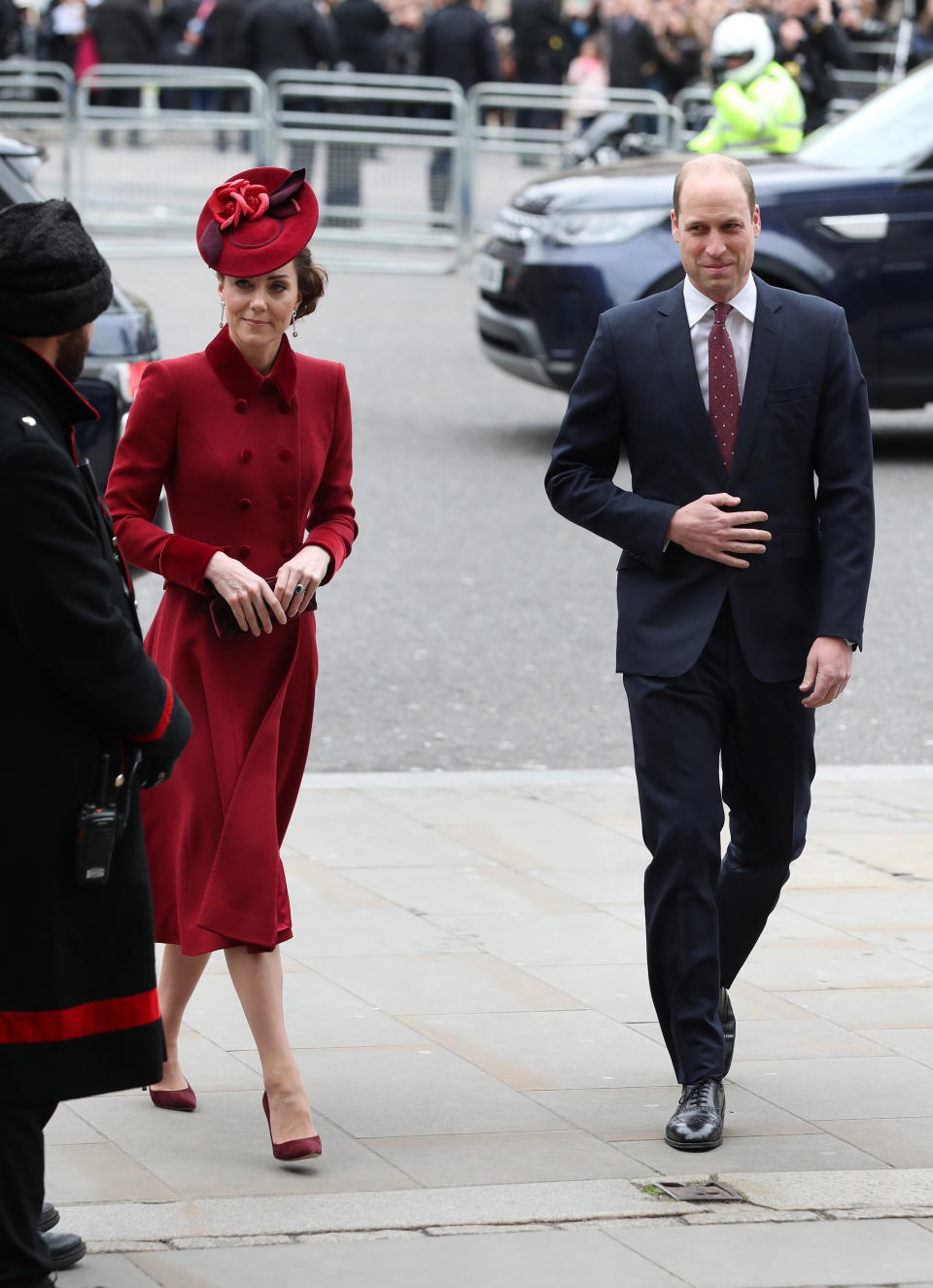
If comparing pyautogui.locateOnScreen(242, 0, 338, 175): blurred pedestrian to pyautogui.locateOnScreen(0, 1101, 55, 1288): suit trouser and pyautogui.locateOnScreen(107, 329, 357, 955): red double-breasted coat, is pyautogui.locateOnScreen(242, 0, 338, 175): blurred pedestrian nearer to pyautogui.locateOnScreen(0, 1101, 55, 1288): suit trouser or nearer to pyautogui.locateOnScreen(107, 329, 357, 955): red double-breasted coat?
pyautogui.locateOnScreen(107, 329, 357, 955): red double-breasted coat

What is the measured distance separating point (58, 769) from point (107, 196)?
1680 cm

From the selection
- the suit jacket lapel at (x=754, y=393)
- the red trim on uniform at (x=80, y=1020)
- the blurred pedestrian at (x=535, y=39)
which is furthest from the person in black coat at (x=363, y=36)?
the red trim on uniform at (x=80, y=1020)

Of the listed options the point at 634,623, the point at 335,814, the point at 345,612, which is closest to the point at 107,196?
the point at 345,612

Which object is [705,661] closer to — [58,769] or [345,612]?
[58,769]

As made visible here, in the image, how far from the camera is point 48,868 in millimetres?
3291

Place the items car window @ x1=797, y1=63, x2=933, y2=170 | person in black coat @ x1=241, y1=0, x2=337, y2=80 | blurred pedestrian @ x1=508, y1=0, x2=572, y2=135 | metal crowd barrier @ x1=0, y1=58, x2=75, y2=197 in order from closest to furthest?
car window @ x1=797, y1=63, x2=933, y2=170
metal crowd barrier @ x1=0, y1=58, x2=75, y2=197
person in black coat @ x1=241, y1=0, x2=337, y2=80
blurred pedestrian @ x1=508, y1=0, x2=572, y2=135

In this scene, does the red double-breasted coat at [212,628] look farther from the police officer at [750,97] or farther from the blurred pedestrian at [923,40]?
the blurred pedestrian at [923,40]

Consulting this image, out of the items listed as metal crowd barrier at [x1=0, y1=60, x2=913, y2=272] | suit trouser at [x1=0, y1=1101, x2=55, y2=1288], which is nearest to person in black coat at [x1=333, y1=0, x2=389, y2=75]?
metal crowd barrier at [x1=0, y1=60, x2=913, y2=272]

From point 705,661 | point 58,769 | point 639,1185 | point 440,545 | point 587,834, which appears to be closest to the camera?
point 58,769

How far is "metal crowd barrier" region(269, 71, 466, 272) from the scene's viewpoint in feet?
62.0

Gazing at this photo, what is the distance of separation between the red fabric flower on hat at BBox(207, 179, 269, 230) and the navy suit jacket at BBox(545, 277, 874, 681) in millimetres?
733

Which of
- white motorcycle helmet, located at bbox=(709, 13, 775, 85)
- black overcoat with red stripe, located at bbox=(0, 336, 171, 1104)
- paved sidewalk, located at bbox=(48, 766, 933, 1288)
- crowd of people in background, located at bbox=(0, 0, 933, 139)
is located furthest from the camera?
crowd of people in background, located at bbox=(0, 0, 933, 139)

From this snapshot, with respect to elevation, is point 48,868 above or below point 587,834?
above

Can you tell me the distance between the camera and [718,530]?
4340 millimetres
